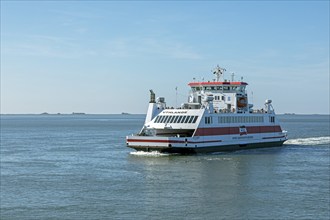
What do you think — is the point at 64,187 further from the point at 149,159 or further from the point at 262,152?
the point at 262,152

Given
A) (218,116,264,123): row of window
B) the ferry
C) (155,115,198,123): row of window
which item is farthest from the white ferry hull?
(155,115,198,123): row of window

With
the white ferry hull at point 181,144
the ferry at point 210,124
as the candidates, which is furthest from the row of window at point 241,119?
the white ferry hull at point 181,144

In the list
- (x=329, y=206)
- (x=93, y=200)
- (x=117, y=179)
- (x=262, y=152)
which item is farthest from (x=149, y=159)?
(x=329, y=206)

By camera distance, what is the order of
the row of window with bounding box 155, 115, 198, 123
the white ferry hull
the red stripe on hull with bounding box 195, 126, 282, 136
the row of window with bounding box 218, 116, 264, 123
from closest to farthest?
the white ferry hull, the red stripe on hull with bounding box 195, 126, 282, 136, the row of window with bounding box 155, 115, 198, 123, the row of window with bounding box 218, 116, 264, 123

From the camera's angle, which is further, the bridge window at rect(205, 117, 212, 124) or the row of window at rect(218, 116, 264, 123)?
the row of window at rect(218, 116, 264, 123)

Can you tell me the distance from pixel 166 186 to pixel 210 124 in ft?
79.1

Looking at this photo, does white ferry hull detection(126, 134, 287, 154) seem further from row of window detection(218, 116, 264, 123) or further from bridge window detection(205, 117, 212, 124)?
row of window detection(218, 116, 264, 123)

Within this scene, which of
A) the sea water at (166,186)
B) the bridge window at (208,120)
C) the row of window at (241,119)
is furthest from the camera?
the row of window at (241,119)

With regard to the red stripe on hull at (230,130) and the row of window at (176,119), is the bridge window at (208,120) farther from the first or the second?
the row of window at (176,119)

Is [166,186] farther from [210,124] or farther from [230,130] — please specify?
[230,130]

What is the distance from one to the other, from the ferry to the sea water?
62.2 inches

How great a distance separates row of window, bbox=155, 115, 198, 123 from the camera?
6262 cm

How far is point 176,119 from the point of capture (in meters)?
63.3

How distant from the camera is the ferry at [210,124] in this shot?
60.5 metres
